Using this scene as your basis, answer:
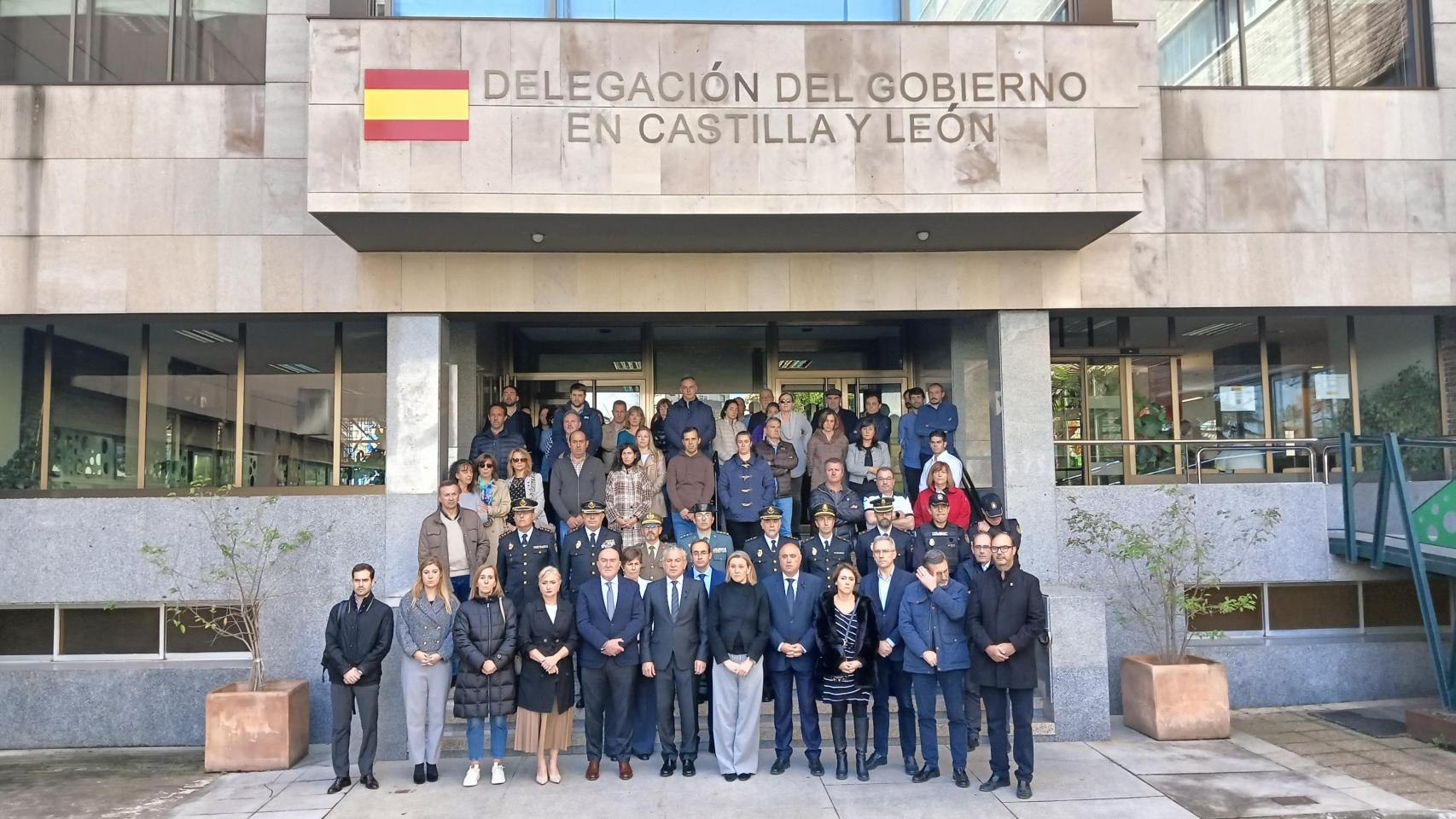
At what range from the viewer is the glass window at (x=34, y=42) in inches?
444

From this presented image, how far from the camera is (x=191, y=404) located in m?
11.8

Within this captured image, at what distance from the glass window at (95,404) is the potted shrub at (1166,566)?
11.1m

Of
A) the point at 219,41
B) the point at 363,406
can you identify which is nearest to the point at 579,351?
the point at 363,406

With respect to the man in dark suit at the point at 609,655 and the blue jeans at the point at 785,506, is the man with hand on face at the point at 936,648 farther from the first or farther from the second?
the blue jeans at the point at 785,506

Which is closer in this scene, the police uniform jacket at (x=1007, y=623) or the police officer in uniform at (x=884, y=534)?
the police uniform jacket at (x=1007, y=623)

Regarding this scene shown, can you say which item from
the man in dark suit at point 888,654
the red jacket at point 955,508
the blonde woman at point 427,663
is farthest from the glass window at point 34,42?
the red jacket at point 955,508

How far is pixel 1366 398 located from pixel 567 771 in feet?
35.9

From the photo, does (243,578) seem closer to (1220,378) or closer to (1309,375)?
(1220,378)

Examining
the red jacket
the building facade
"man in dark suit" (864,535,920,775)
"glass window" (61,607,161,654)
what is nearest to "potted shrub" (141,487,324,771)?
the building facade

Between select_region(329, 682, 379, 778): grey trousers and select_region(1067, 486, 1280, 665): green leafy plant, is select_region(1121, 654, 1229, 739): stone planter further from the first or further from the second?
select_region(329, 682, 379, 778): grey trousers

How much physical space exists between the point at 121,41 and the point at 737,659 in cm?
1012

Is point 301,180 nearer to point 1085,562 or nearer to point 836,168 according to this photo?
point 836,168

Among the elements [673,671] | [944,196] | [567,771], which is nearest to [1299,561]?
[944,196]

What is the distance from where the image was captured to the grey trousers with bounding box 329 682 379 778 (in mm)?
8031
